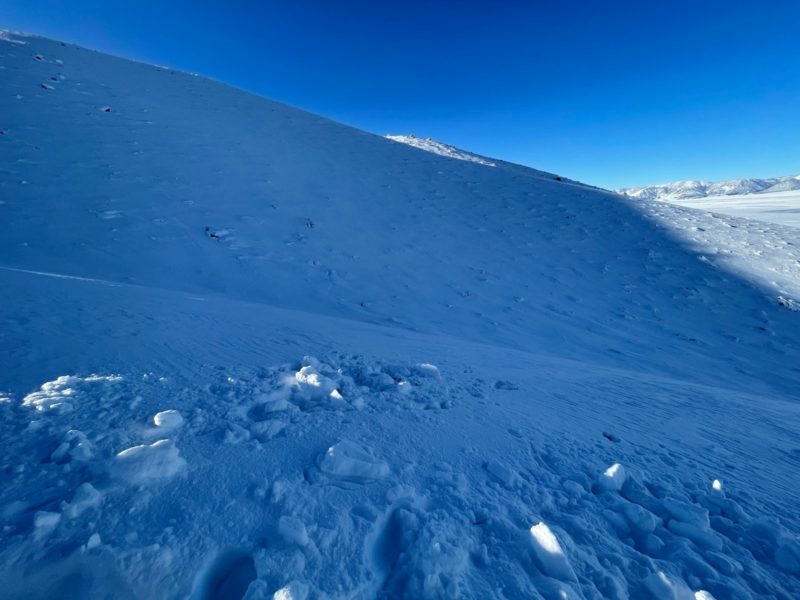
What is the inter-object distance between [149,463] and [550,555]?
62.8 inches

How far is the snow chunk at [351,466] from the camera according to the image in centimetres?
167

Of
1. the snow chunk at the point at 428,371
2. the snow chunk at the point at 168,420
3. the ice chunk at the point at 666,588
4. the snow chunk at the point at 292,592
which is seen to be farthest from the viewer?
the snow chunk at the point at 428,371

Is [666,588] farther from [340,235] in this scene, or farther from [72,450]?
[340,235]

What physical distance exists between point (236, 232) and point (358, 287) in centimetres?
242

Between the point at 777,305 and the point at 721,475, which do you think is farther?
the point at 777,305

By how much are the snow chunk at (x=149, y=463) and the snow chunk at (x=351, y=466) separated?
60 centimetres

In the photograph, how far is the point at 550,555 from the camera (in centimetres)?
137

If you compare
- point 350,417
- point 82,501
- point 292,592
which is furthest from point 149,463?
point 350,417

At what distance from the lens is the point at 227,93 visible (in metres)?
14.9

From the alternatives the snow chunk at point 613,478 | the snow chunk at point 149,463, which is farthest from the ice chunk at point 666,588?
the snow chunk at point 149,463

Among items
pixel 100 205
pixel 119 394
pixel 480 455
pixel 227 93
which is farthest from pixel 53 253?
pixel 227 93

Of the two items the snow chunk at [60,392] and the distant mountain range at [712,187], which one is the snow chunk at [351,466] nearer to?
the snow chunk at [60,392]

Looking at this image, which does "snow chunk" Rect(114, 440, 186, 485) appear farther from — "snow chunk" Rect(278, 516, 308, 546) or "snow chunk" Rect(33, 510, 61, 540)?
"snow chunk" Rect(278, 516, 308, 546)

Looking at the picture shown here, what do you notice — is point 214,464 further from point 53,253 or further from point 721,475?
point 53,253
